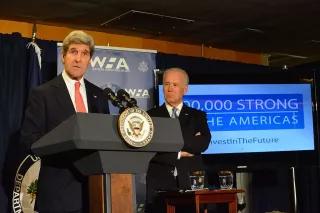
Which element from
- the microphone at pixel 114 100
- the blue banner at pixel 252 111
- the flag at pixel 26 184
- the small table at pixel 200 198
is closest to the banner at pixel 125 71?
the blue banner at pixel 252 111

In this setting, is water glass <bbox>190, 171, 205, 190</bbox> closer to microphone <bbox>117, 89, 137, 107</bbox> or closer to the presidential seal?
microphone <bbox>117, 89, 137, 107</bbox>

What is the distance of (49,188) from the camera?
6.00 feet

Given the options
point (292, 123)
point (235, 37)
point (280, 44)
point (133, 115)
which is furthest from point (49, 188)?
point (280, 44)

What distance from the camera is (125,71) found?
185 inches

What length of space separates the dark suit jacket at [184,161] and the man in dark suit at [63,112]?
1202 mm

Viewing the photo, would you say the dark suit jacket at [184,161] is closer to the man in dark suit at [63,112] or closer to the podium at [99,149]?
the man in dark suit at [63,112]

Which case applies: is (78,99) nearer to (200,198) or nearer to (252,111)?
(200,198)

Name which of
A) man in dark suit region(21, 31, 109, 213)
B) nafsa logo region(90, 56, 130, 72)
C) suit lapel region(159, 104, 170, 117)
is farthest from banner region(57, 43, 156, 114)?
man in dark suit region(21, 31, 109, 213)

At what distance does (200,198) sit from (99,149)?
144 cm

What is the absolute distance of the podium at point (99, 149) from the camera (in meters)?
1.50

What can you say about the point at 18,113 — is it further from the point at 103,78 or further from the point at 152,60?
the point at 152,60

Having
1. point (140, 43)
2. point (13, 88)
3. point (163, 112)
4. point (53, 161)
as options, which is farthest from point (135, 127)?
point (140, 43)

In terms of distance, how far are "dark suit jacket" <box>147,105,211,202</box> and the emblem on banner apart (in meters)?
1.38

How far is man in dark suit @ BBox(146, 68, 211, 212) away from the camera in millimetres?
3301
